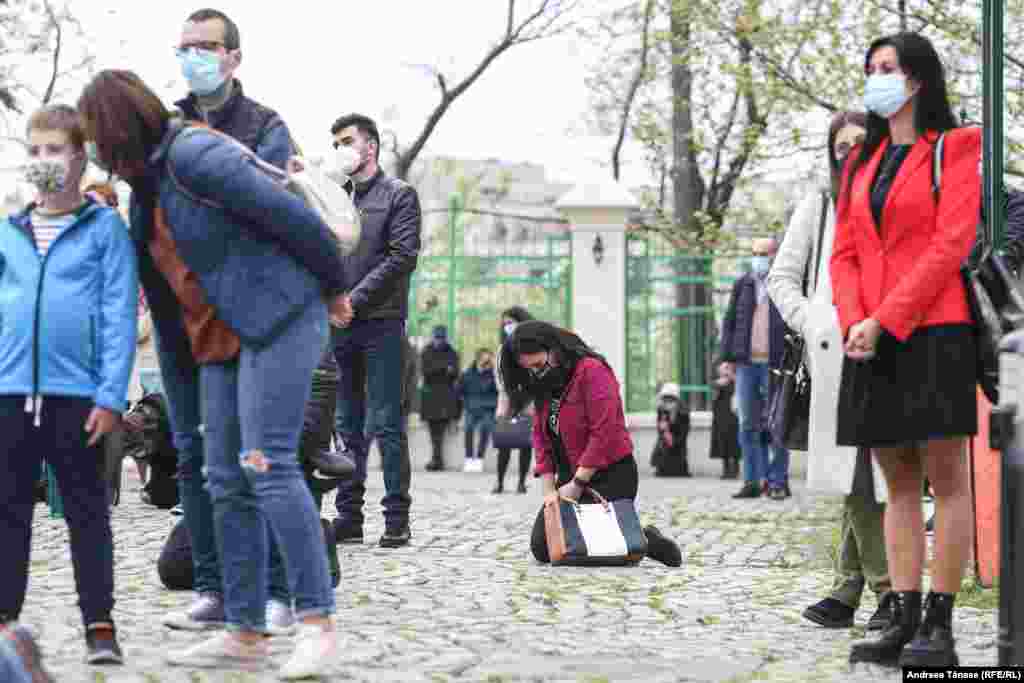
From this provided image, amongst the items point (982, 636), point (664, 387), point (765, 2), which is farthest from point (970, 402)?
point (765, 2)

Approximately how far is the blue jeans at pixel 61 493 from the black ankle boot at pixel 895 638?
2.33 meters

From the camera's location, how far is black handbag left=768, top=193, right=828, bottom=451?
22.7 ft

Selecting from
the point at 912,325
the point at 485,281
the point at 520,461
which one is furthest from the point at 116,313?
the point at 485,281

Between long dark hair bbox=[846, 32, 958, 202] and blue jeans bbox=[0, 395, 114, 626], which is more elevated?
long dark hair bbox=[846, 32, 958, 202]

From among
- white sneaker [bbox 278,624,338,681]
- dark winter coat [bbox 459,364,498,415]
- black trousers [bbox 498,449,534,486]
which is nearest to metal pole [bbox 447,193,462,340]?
dark winter coat [bbox 459,364,498,415]

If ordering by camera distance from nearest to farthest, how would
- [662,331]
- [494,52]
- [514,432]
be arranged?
[514,432], [662,331], [494,52]

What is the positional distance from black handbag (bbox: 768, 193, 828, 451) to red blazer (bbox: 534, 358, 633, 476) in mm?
2355

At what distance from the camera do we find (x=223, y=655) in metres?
5.75

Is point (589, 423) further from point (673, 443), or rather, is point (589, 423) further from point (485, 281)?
point (485, 281)

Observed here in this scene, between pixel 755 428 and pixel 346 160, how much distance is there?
6.60 meters

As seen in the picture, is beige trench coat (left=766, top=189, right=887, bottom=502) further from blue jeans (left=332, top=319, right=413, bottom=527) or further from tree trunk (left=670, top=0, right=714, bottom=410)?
tree trunk (left=670, top=0, right=714, bottom=410)

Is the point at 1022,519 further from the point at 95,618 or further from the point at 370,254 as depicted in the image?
the point at 370,254

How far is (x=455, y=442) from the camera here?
21750 millimetres

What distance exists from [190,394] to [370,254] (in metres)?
3.48
